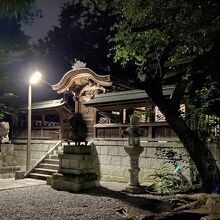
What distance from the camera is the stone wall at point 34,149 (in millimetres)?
21344

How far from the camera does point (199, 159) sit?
9859 millimetres

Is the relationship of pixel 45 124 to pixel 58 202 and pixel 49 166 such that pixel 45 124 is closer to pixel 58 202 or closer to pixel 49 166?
pixel 49 166

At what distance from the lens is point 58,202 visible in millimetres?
10477

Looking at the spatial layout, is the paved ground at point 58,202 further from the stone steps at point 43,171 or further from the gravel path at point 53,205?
the stone steps at point 43,171

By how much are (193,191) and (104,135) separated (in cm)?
784

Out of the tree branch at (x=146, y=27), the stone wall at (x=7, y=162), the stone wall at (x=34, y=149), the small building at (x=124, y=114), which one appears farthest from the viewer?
the stone wall at (x=34, y=149)

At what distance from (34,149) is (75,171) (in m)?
10.3

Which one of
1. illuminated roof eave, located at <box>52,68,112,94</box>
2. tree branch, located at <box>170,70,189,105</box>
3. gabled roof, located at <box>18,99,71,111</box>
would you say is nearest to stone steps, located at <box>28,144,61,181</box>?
gabled roof, located at <box>18,99,71,111</box>

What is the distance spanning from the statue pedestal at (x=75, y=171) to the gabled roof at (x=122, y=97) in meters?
4.91

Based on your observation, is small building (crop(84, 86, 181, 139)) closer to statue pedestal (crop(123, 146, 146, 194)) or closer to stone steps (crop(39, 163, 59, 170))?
statue pedestal (crop(123, 146, 146, 194))

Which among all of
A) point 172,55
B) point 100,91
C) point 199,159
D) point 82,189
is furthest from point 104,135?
point 199,159

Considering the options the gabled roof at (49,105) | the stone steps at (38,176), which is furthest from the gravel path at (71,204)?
the gabled roof at (49,105)

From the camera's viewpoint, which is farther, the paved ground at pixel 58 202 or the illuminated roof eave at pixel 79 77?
the illuminated roof eave at pixel 79 77

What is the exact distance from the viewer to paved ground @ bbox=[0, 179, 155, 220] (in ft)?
28.6
